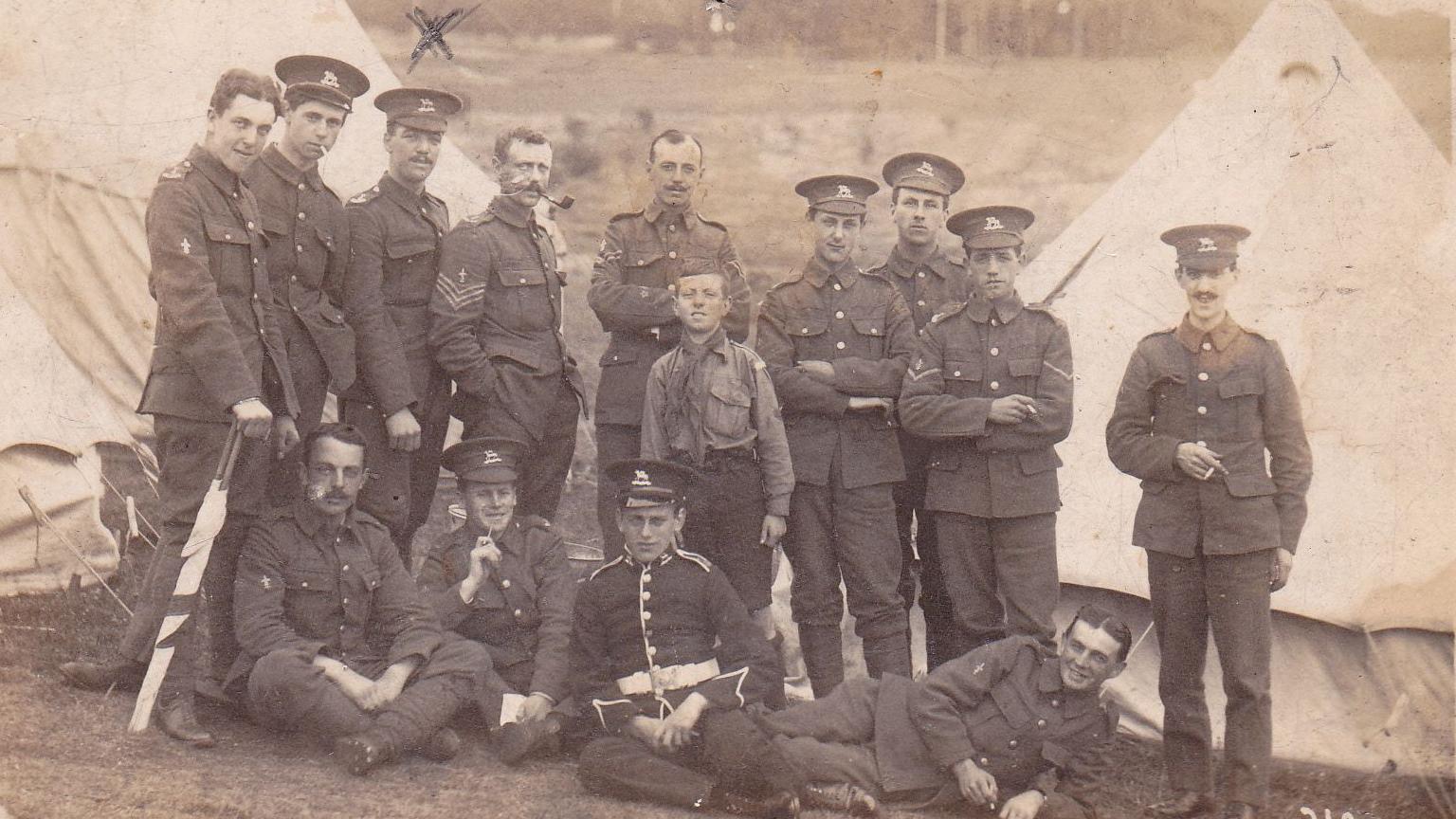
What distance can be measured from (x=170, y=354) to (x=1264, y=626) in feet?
8.69

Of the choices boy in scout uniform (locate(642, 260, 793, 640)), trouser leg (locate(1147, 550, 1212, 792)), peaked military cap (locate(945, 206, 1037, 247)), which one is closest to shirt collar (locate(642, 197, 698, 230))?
boy in scout uniform (locate(642, 260, 793, 640))

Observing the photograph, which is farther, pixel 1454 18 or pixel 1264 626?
pixel 1454 18

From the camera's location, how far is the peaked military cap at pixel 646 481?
3193 mm

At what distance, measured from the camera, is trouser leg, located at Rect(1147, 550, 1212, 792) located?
3102 mm

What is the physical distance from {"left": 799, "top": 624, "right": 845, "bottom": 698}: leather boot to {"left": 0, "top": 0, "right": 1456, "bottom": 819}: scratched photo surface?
740mm

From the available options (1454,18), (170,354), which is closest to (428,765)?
(170,354)

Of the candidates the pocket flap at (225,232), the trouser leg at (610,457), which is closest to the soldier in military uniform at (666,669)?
the trouser leg at (610,457)

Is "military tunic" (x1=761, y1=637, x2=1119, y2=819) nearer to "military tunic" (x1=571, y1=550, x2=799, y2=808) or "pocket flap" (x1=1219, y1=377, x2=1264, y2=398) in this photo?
"military tunic" (x1=571, y1=550, x2=799, y2=808)

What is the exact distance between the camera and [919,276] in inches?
147

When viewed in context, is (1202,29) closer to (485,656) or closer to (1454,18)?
(1454,18)

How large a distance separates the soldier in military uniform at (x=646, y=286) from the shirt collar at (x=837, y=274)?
0.20 meters

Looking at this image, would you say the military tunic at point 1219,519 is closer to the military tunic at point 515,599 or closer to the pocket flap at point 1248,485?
the pocket flap at point 1248,485

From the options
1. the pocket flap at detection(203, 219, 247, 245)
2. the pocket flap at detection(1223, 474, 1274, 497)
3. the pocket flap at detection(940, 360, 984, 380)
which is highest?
the pocket flap at detection(203, 219, 247, 245)

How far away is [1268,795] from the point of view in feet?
10.2
